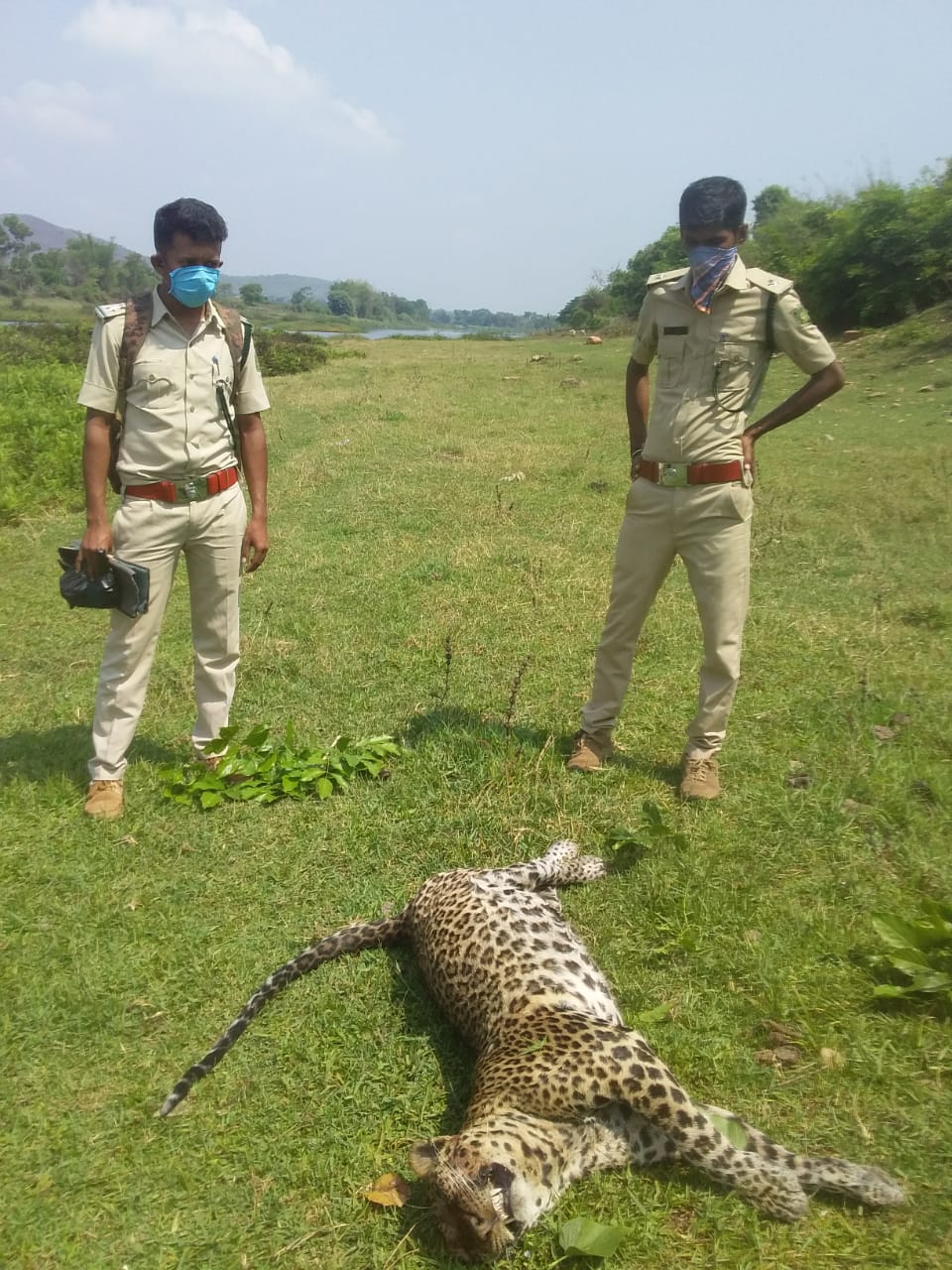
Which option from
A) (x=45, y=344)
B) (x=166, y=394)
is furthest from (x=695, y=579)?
(x=45, y=344)

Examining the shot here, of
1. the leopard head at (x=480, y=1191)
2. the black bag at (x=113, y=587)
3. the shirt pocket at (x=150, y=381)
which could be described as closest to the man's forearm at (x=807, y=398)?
the shirt pocket at (x=150, y=381)

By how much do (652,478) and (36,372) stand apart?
59.3 ft

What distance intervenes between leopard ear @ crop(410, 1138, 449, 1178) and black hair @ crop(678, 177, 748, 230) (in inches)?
151

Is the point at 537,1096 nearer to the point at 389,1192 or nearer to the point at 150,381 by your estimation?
the point at 389,1192

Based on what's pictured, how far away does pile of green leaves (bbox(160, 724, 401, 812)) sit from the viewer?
4824mm

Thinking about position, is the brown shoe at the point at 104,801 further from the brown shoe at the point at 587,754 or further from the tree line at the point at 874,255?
the tree line at the point at 874,255

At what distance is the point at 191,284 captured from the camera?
13.9 ft

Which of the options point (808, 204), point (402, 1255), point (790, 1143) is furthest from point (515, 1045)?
point (808, 204)

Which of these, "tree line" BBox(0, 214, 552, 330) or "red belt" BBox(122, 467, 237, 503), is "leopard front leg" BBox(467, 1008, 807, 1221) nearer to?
"red belt" BBox(122, 467, 237, 503)

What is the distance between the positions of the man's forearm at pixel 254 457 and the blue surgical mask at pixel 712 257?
231 centimetres

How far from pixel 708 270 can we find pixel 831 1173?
3.58 m

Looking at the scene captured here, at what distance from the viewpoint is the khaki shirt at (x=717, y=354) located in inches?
165

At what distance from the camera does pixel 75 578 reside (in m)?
4.46

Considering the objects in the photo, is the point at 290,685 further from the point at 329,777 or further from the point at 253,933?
the point at 253,933
